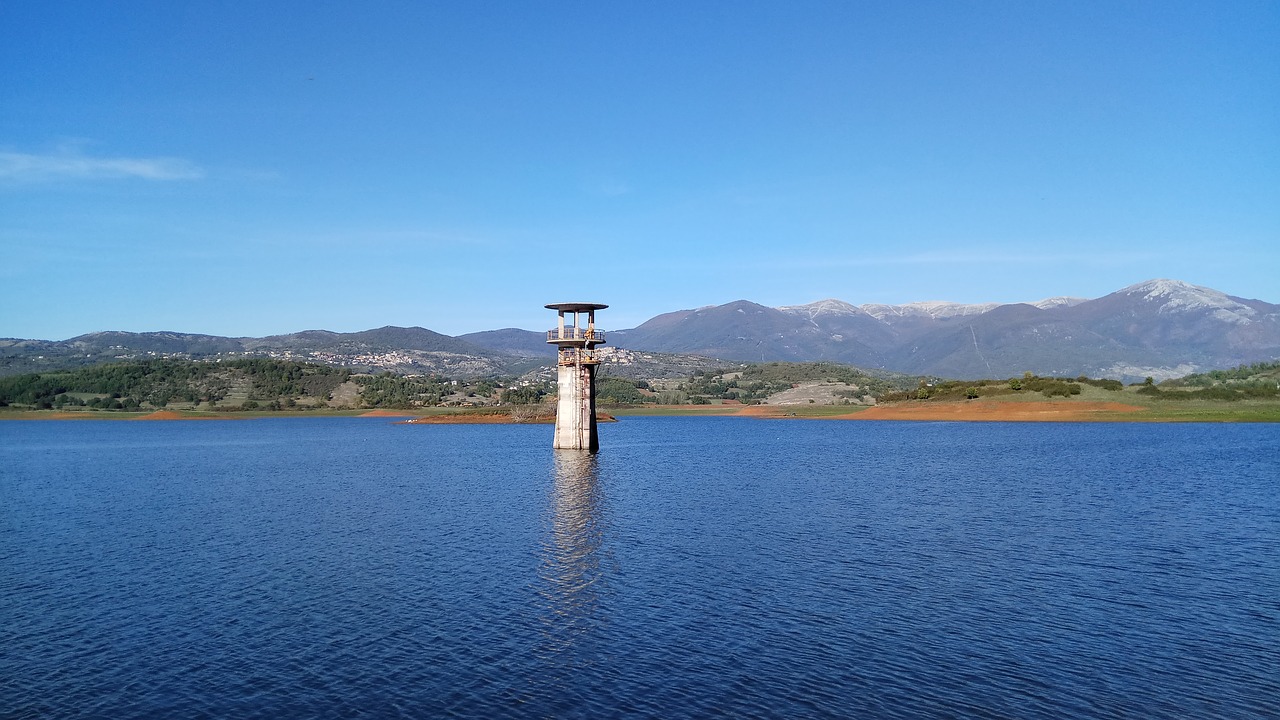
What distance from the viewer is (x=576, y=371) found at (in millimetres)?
81375

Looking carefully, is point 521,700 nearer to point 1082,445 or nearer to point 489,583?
point 489,583

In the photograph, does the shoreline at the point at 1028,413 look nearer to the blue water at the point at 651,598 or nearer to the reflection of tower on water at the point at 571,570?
the blue water at the point at 651,598

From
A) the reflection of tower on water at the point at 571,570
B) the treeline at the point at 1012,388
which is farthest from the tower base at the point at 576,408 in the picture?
the treeline at the point at 1012,388

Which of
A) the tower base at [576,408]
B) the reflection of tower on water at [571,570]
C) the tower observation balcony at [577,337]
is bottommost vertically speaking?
the reflection of tower on water at [571,570]

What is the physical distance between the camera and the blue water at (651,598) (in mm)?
21109

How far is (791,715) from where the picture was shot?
772 inches

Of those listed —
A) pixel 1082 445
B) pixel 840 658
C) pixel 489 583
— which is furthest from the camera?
pixel 1082 445

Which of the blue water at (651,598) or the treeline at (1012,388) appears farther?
the treeline at (1012,388)

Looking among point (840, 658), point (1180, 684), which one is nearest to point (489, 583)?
point (840, 658)

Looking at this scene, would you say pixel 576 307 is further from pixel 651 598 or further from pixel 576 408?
pixel 651 598

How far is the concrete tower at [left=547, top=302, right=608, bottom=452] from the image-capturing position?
81.2 m

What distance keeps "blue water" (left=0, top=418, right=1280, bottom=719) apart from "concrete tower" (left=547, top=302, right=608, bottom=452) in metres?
17.9

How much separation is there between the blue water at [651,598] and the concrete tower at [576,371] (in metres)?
17.9

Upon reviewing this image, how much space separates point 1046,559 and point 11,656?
35.9 m
